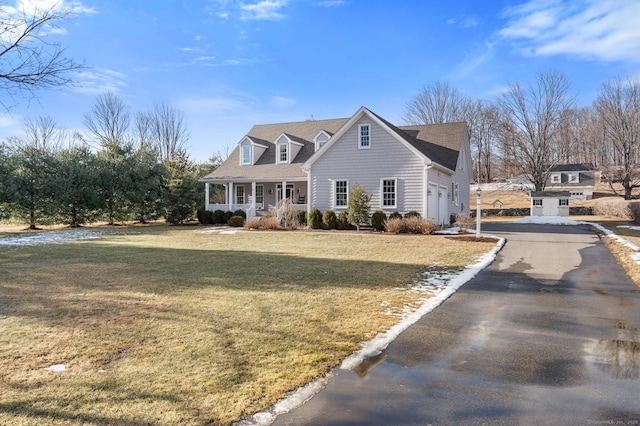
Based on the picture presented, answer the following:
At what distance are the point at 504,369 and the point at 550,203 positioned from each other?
144 ft

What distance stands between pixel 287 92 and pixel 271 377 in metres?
24.8

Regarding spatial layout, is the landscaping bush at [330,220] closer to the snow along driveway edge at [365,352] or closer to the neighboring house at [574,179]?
the snow along driveway edge at [365,352]

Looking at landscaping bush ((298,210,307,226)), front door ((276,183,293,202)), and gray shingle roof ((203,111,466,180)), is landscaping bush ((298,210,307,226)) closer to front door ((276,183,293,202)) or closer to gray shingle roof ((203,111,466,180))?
gray shingle roof ((203,111,466,180))

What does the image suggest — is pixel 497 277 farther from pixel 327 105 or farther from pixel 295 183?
pixel 327 105

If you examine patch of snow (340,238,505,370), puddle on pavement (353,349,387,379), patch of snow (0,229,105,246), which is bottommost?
puddle on pavement (353,349,387,379)

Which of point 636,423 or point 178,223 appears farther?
point 178,223

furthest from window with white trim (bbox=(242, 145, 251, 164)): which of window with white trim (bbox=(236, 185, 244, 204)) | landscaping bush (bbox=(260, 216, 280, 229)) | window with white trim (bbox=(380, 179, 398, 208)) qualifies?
window with white trim (bbox=(380, 179, 398, 208))

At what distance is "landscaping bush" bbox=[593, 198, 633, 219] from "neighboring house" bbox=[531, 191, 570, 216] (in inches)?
110

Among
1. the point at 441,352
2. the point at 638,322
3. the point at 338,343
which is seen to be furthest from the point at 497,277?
the point at 338,343

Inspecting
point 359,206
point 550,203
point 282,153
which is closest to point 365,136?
point 359,206

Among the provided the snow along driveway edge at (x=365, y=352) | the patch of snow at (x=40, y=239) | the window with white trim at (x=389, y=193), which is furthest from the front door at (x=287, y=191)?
the snow along driveway edge at (x=365, y=352)

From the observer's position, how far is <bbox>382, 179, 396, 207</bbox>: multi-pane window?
21172mm

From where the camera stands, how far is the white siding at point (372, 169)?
2067cm

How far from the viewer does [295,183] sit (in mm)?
27375
